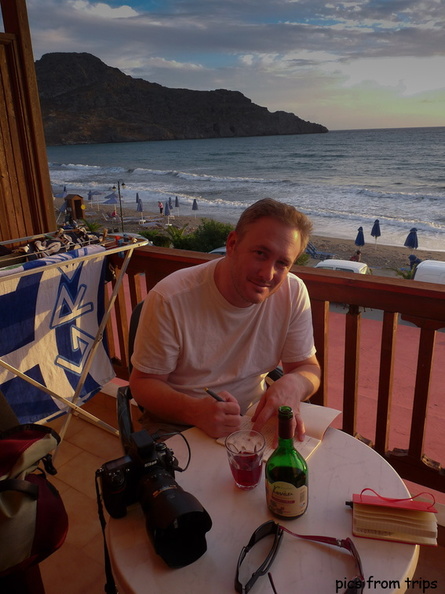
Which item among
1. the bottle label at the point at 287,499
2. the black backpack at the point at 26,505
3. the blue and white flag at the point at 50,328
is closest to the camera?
the bottle label at the point at 287,499

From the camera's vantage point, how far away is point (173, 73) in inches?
1922

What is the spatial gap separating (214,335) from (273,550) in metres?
0.70

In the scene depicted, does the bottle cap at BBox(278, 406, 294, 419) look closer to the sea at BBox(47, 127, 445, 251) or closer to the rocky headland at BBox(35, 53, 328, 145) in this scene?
the sea at BBox(47, 127, 445, 251)

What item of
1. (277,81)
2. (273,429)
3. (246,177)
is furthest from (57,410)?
(277,81)

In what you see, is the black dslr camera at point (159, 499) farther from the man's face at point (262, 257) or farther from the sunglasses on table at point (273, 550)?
the man's face at point (262, 257)

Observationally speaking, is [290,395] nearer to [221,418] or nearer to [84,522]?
[221,418]

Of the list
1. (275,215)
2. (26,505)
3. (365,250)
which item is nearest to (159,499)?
(26,505)

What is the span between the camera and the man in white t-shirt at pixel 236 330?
1.29 meters

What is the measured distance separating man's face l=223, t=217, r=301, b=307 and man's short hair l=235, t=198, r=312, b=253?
1 cm

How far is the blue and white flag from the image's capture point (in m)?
1.88

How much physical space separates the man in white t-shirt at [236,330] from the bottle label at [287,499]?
300 millimetres

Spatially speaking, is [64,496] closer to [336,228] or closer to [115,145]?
[336,228]

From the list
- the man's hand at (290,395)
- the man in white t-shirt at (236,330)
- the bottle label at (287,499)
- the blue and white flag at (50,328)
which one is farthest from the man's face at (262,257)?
the blue and white flag at (50,328)

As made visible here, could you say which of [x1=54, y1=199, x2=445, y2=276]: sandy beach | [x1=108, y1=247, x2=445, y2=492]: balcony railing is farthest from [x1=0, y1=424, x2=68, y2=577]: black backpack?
[x1=54, y1=199, x2=445, y2=276]: sandy beach
